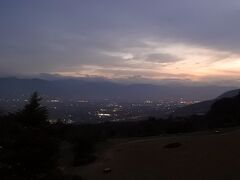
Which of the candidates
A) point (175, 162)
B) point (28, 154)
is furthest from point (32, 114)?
point (175, 162)

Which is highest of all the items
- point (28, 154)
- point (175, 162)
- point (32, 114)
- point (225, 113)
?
point (32, 114)

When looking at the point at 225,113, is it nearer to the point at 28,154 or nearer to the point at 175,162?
the point at 175,162

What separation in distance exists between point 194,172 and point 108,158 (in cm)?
1429

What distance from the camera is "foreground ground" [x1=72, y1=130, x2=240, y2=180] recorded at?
2739cm

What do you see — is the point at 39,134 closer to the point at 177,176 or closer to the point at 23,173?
the point at 23,173

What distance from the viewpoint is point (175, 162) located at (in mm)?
32656

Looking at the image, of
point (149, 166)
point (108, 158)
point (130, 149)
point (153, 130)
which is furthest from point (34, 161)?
point (153, 130)

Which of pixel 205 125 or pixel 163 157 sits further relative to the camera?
pixel 205 125

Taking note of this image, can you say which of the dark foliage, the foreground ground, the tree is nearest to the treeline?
the tree

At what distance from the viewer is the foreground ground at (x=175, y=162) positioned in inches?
1078

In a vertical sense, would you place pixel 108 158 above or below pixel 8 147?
below

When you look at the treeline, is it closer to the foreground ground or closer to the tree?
the tree

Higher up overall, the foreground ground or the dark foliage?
the dark foliage

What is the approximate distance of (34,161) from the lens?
2133cm
